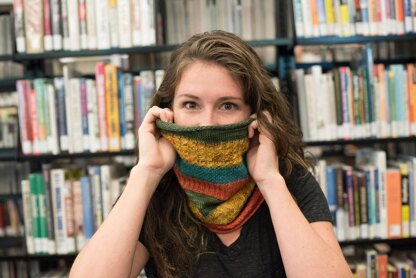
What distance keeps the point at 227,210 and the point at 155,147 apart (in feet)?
0.78

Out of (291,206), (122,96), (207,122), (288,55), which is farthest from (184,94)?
(288,55)

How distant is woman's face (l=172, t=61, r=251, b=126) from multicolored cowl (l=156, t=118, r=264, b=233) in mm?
36

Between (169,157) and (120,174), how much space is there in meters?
1.03

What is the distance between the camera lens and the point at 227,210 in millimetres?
1088

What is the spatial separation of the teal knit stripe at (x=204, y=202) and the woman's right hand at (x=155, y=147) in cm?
9

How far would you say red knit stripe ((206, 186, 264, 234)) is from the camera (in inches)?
43.3

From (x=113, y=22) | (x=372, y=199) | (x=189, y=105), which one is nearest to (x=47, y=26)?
(x=113, y=22)

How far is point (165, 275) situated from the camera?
1.09m

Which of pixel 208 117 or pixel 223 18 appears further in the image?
pixel 223 18

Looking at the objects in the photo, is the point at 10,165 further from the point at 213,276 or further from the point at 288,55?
the point at 213,276

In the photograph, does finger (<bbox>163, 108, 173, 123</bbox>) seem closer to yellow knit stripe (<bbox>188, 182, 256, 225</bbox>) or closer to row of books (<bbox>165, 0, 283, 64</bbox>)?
yellow knit stripe (<bbox>188, 182, 256, 225</bbox>)

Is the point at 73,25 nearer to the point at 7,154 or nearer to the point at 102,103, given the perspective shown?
the point at 102,103

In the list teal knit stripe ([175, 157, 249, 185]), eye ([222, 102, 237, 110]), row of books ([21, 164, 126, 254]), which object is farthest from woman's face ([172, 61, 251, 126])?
row of books ([21, 164, 126, 254])

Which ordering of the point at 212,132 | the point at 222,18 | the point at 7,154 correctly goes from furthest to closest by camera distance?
the point at 7,154 → the point at 222,18 → the point at 212,132
